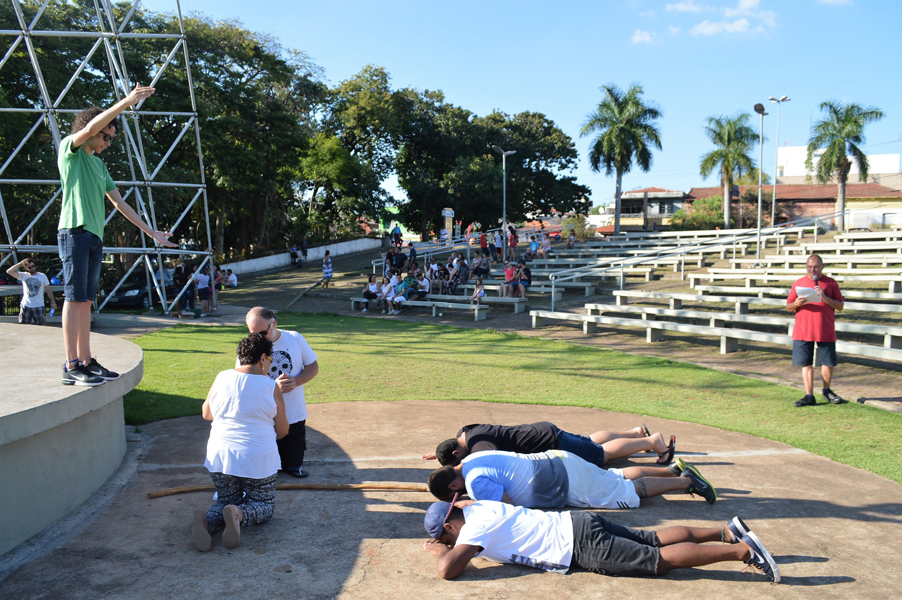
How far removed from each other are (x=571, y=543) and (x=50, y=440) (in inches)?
132

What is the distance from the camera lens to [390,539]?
3887mm

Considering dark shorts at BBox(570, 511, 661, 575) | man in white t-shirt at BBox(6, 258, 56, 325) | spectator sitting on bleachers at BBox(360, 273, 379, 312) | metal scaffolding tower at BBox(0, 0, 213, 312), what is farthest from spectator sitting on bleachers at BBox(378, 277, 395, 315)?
dark shorts at BBox(570, 511, 661, 575)

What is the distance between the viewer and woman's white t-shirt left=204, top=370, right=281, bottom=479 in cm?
386

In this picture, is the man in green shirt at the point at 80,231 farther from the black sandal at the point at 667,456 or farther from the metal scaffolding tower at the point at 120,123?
the metal scaffolding tower at the point at 120,123

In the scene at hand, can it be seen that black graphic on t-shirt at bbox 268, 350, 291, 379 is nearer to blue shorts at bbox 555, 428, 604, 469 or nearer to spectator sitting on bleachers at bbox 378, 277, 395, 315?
blue shorts at bbox 555, 428, 604, 469

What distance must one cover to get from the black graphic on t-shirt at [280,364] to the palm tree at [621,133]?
115 ft

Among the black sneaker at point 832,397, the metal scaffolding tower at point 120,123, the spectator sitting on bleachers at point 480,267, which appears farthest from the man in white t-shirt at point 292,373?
the spectator sitting on bleachers at point 480,267

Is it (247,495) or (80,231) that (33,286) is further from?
(247,495)

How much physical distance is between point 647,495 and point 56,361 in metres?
5.06

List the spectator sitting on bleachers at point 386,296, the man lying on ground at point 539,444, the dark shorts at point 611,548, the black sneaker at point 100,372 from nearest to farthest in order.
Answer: the dark shorts at point 611,548 < the black sneaker at point 100,372 < the man lying on ground at point 539,444 < the spectator sitting on bleachers at point 386,296

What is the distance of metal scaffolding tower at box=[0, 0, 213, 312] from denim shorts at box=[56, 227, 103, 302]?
5.10 metres

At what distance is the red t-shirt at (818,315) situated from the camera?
743 cm

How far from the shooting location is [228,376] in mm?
3945

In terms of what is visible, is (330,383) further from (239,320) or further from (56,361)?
(239,320)
